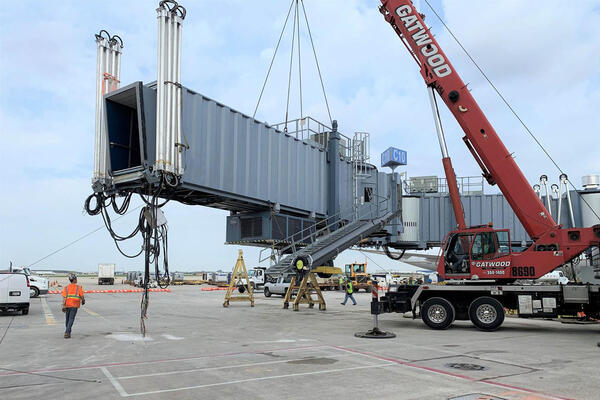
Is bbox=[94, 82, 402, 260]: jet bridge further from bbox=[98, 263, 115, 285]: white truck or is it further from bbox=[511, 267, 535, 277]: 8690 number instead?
bbox=[98, 263, 115, 285]: white truck

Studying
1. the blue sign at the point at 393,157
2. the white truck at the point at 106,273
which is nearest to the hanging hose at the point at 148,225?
the blue sign at the point at 393,157

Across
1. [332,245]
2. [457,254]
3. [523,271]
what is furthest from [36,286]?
[523,271]

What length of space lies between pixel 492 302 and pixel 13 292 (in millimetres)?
17882

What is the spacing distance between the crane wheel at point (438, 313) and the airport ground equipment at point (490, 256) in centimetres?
3

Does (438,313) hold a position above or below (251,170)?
below

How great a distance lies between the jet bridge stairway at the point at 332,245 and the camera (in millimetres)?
19719

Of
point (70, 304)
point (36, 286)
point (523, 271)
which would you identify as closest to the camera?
point (70, 304)

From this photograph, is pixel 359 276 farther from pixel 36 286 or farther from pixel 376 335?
pixel 376 335

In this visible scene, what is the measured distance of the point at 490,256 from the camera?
15.3m

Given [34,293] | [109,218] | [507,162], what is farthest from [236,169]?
[34,293]

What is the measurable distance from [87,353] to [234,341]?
352cm

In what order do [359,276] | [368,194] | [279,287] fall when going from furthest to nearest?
1. [359,276]
2. [279,287]
3. [368,194]

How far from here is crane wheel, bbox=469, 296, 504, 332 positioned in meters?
14.8

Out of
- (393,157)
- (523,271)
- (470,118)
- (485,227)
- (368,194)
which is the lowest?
(523,271)
